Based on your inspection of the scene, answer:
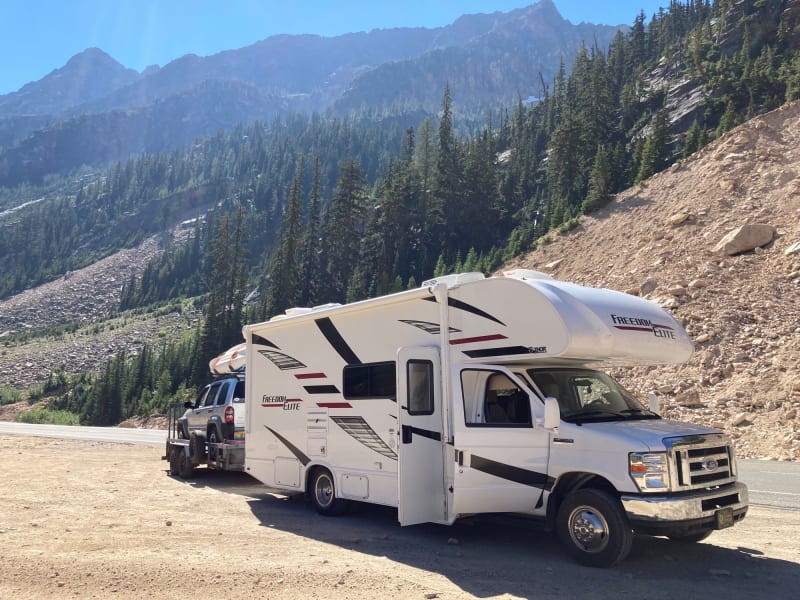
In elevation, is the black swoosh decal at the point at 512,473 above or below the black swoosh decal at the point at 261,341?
below

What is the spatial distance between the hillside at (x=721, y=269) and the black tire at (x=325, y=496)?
12.3 metres

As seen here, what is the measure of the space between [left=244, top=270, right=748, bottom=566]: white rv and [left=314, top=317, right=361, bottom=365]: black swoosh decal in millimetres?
29

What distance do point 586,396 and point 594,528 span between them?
163 cm

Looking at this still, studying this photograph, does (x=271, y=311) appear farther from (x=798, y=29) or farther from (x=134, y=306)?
(x=134, y=306)

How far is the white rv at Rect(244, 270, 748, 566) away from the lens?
22.8ft

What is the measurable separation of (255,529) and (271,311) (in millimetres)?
54932

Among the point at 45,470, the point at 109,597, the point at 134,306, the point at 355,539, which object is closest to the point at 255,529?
the point at 355,539

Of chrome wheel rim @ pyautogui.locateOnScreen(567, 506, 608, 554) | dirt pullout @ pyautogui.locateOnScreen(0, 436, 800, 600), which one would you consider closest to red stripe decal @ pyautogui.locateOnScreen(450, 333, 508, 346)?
chrome wheel rim @ pyautogui.locateOnScreen(567, 506, 608, 554)

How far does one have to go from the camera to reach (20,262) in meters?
174

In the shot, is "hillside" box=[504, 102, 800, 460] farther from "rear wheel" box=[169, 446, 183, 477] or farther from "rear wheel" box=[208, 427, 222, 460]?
"rear wheel" box=[169, 446, 183, 477]

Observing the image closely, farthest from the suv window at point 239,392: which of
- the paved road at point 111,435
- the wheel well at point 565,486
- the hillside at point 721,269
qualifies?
the paved road at point 111,435

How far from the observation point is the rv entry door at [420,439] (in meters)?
8.38

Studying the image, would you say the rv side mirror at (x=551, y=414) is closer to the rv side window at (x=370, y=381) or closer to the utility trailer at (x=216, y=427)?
the rv side window at (x=370, y=381)

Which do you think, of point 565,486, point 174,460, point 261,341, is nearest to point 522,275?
point 565,486
